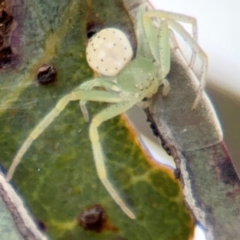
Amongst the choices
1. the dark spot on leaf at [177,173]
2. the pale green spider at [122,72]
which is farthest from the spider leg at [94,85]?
the dark spot on leaf at [177,173]

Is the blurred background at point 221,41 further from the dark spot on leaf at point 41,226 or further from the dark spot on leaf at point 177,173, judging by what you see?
the dark spot on leaf at point 41,226

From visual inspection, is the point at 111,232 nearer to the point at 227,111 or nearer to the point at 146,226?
the point at 146,226

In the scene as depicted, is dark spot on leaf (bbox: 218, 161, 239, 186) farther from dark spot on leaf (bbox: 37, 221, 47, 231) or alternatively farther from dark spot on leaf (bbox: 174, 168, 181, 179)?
dark spot on leaf (bbox: 37, 221, 47, 231)

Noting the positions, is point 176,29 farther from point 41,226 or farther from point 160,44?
point 41,226

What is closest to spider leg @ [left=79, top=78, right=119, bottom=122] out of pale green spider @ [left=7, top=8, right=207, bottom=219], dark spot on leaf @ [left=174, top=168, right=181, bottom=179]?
pale green spider @ [left=7, top=8, right=207, bottom=219]

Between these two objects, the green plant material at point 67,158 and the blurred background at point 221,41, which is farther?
the blurred background at point 221,41

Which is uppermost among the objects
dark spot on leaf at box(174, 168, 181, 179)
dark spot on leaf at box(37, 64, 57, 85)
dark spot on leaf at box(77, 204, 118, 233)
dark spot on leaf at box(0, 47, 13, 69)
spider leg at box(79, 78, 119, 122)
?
dark spot on leaf at box(0, 47, 13, 69)

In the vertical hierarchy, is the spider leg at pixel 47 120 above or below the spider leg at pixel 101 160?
above

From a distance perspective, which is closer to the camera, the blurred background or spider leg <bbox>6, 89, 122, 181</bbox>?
spider leg <bbox>6, 89, 122, 181</bbox>

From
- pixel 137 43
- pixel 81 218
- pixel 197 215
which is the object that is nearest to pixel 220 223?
pixel 197 215
